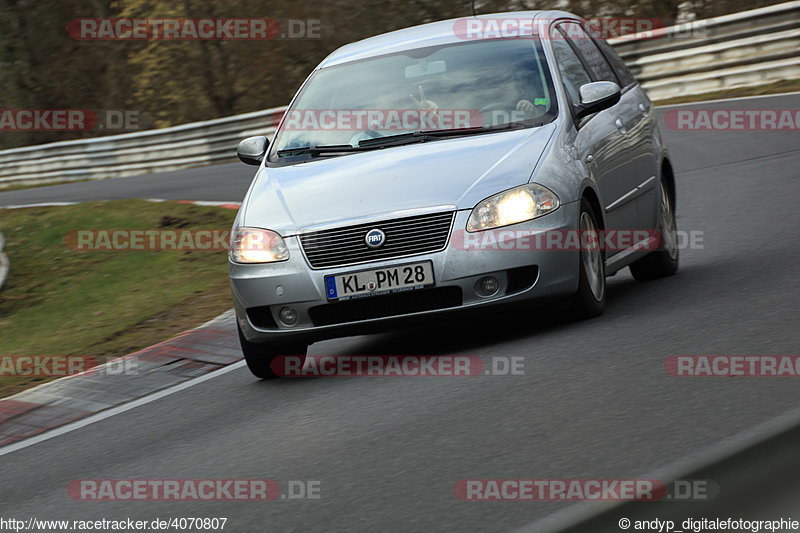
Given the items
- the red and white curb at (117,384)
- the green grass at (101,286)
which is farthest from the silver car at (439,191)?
the green grass at (101,286)

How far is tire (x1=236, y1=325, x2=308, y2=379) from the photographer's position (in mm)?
7172

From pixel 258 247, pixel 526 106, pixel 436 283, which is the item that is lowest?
pixel 436 283

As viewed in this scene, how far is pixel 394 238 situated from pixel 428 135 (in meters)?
1.03

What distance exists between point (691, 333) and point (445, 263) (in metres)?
1.25

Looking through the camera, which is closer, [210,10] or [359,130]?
[359,130]

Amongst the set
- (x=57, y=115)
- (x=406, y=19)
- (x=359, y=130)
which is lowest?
(x=57, y=115)

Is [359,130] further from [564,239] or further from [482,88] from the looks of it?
[564,239]

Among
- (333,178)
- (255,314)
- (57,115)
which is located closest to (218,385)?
(255,314)

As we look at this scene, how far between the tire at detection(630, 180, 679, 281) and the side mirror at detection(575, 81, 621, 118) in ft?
4.43

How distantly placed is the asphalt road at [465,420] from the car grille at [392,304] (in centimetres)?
34

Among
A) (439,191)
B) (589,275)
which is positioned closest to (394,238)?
(439,191)

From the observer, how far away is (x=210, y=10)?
110ft

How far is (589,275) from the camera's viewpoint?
702 cm

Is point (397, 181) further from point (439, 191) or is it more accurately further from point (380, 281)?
point (380, 281)
